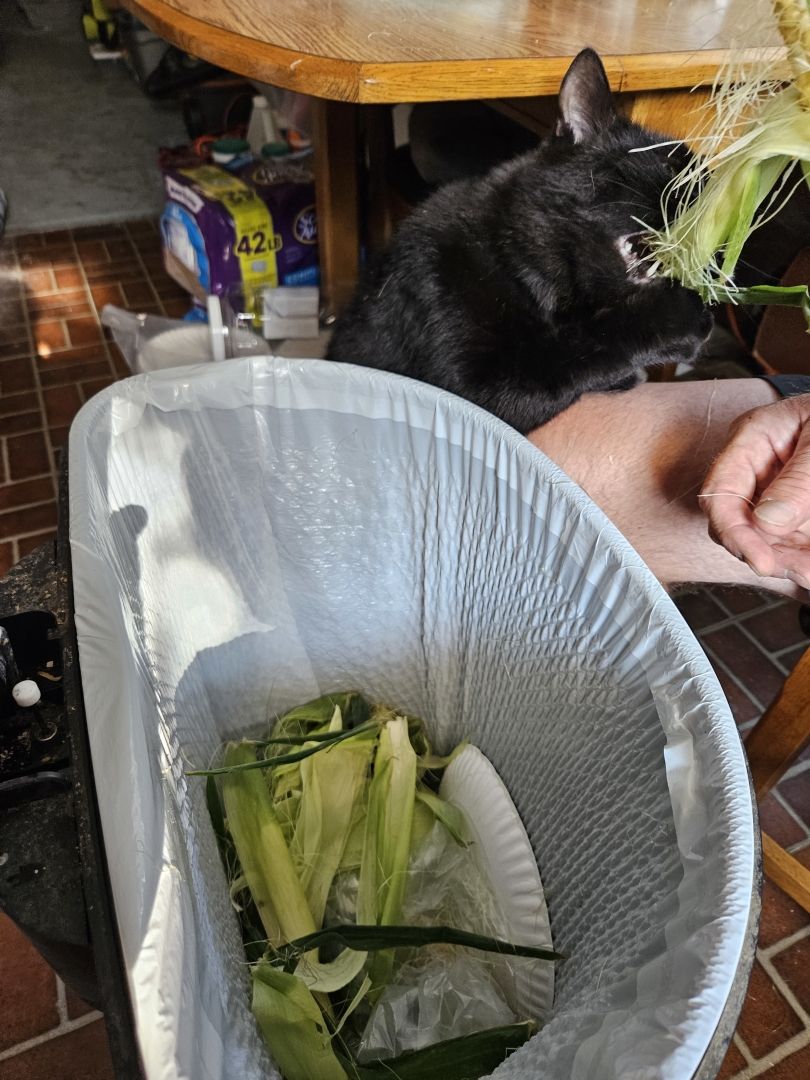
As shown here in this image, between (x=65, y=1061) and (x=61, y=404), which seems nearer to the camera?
(x=65, y=1061)

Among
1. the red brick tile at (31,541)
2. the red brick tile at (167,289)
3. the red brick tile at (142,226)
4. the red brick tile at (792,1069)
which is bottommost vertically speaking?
the red brick tile at (792,1069)

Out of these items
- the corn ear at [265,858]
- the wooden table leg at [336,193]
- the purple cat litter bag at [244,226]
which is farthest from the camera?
the purple cat litter bag at [244,226]

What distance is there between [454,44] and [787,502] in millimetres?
532

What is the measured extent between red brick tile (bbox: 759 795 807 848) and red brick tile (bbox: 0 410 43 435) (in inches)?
49.4

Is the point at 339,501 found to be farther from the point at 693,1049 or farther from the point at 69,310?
the point at 69,310

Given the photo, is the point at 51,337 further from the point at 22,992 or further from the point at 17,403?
the point at 22,992

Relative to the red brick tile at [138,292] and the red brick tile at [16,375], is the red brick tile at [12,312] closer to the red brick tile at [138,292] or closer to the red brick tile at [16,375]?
the red brick tile at [16,375]

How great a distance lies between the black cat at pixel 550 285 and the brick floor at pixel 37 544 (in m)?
0.46

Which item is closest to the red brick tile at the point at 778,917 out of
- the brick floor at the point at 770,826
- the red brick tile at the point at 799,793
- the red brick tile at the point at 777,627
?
the brick floor at the point at 770,826

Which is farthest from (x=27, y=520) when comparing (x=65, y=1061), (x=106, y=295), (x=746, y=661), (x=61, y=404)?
(x=746, y=661)

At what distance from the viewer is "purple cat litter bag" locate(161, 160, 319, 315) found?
130cm

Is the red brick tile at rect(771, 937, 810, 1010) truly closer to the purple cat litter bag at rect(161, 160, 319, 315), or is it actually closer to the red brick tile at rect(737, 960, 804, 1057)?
the red brick tile at rect(737, 960, 804, 1057)

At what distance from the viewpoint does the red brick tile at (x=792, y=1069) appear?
0.66m

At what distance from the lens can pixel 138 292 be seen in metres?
1.52
